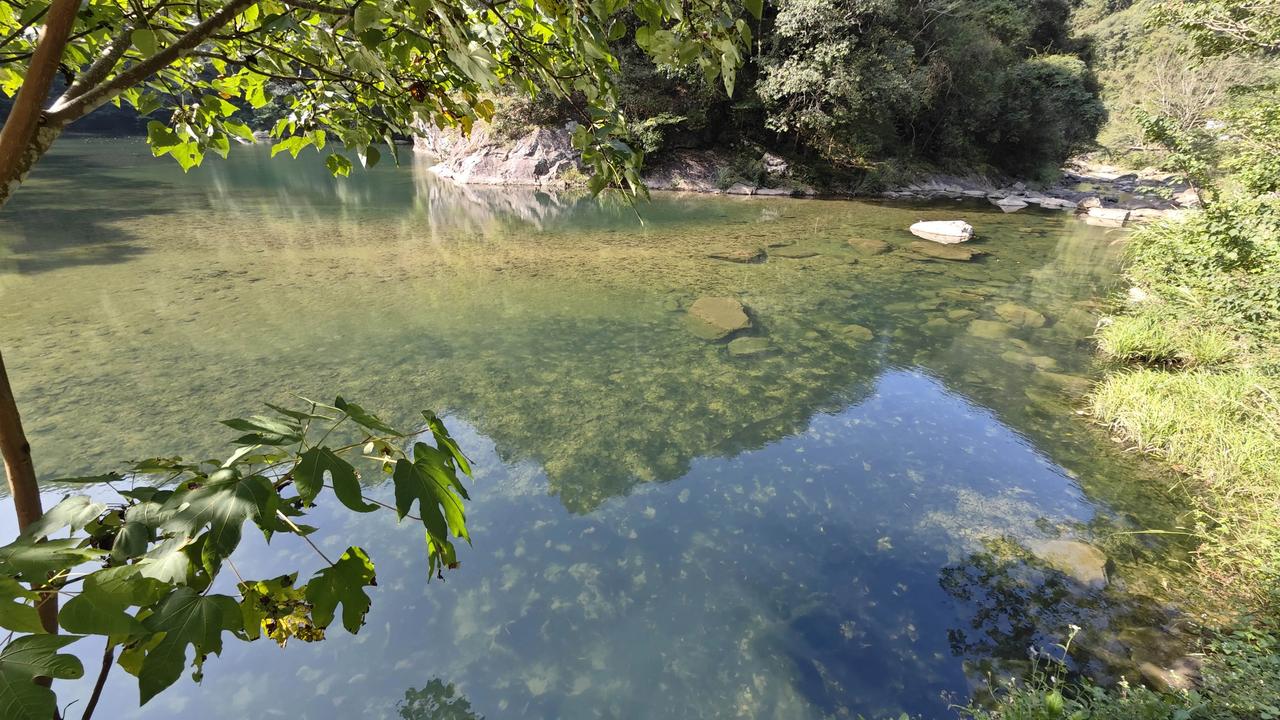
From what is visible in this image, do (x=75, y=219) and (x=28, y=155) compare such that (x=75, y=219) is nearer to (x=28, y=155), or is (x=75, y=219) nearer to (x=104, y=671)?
(x=28, y=155)

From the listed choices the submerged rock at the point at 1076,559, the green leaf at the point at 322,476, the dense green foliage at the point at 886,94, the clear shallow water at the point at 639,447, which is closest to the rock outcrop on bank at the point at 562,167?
the dense green foliage at the point at 886,94

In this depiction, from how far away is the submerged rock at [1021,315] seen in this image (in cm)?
862

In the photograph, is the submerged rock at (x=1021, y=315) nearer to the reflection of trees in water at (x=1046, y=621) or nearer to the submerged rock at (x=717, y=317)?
the submerged rock at (x=717, y=317)

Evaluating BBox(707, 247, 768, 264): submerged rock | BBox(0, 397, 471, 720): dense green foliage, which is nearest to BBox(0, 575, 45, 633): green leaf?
BBox(0, 397, 471, 720): dense green foliage

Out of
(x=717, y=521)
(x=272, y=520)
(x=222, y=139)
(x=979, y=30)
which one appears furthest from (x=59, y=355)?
(x=979, y=30)

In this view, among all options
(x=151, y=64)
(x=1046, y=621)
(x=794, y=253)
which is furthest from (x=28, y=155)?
(x=794, y=253)

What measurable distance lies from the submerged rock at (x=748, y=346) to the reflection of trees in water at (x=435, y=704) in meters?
5.09

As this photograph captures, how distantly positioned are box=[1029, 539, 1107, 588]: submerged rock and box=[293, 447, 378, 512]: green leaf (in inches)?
182

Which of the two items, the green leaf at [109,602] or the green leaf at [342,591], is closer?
the green leaf at [109,602]

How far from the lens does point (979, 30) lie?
72.3ft

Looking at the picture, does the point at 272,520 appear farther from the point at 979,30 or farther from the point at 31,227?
the point at 979,30

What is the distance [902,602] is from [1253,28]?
323 inches

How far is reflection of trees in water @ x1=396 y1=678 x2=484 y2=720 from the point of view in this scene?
9.46ft

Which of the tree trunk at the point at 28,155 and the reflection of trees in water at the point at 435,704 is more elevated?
the tree trunk at the point at 28,155
